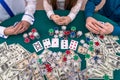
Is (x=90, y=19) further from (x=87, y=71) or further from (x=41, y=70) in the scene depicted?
(x=41, y=70)

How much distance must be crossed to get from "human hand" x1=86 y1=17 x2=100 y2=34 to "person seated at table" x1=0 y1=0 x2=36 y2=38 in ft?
1.29

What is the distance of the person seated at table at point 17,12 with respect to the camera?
1494 millimetres

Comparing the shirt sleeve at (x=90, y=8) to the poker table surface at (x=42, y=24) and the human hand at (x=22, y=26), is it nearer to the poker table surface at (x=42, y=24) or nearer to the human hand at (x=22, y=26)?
the poker table surface at (x=42, y=24)

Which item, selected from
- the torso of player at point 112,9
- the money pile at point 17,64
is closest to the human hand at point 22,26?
the money pile at point 17,64

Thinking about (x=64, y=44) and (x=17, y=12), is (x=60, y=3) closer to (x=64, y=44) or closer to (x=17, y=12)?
(x=17, y=12)

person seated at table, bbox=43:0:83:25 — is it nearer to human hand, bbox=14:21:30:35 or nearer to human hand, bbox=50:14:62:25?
human hand, bbox=50:14:62:25

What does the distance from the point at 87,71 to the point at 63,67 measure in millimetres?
145

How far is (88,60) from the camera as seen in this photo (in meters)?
1.39

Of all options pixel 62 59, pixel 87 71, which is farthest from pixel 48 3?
pixel 87 71

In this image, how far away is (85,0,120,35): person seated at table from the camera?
4.87 feet

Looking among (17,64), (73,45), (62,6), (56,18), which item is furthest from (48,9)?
(17,64)

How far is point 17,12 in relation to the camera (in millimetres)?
1729

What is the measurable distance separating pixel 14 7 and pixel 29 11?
15 cm

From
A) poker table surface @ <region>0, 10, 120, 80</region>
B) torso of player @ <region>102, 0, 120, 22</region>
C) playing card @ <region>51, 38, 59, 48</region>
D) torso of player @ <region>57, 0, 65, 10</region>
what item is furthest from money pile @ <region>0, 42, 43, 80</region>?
torso of player @ <region>102, 0, 120, 22</region>
